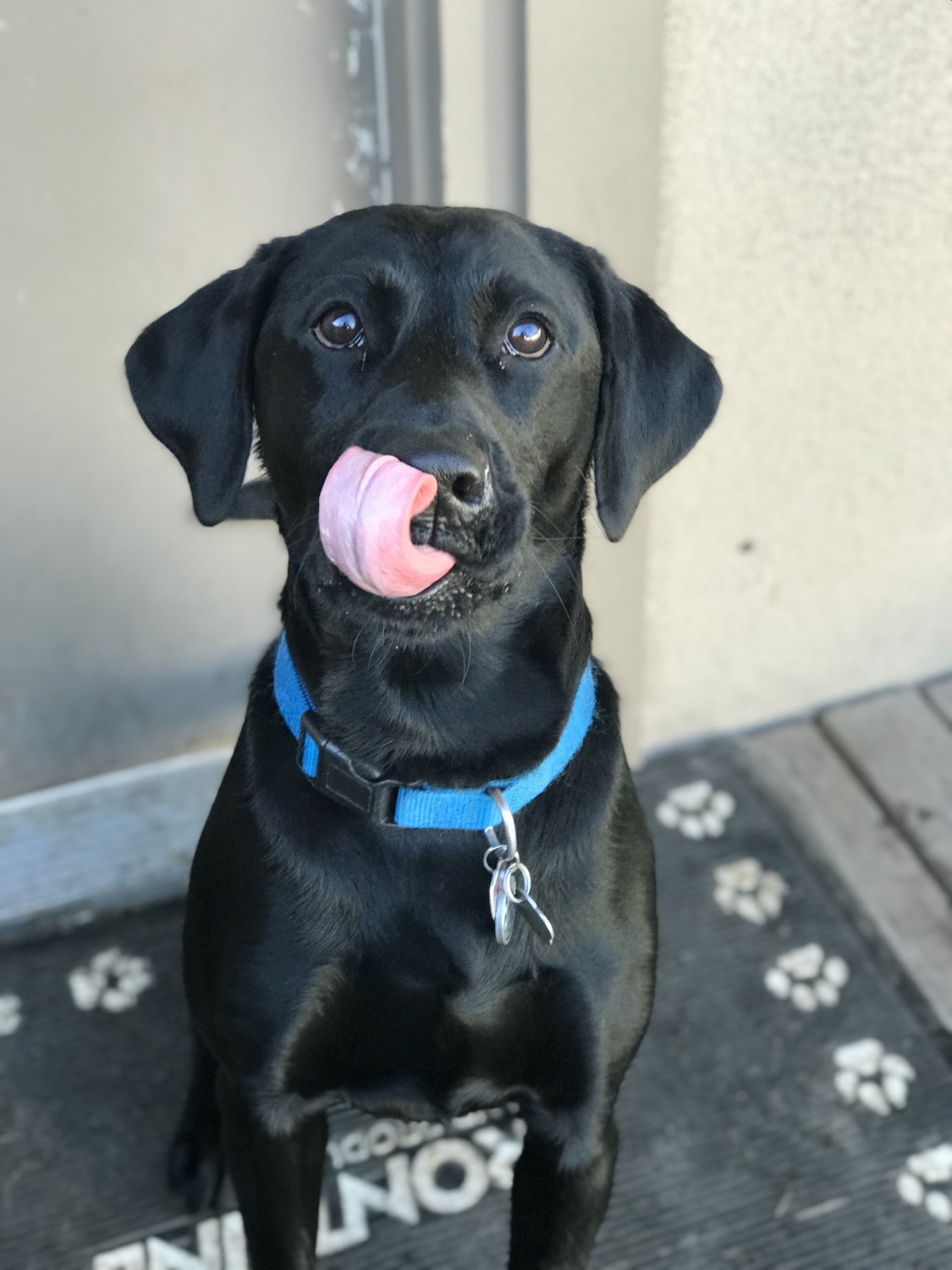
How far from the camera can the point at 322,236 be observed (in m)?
1.37

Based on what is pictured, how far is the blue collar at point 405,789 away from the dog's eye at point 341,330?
0.37 m

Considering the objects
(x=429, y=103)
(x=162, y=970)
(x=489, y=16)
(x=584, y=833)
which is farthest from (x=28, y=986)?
(x=489, y=16)

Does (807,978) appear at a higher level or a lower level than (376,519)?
lower

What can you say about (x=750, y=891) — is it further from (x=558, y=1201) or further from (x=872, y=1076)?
(x=558, y=1201)

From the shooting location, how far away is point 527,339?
52.6 inches

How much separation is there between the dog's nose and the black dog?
129 millimetres

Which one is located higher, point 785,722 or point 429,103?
point 429,103

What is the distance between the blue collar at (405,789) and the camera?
1336 mm

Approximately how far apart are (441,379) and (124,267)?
3.11ft

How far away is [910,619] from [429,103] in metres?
1.48

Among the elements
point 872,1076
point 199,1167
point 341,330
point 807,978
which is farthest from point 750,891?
point 341,330

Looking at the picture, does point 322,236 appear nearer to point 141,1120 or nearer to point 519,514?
point 519,514

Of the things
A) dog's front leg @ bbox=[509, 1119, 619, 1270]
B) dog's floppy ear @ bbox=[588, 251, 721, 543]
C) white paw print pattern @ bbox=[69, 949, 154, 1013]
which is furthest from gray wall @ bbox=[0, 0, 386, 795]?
dog's front leg @ bbox=[509, 1119, 619, 1270]

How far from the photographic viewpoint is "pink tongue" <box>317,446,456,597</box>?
1.07 m
